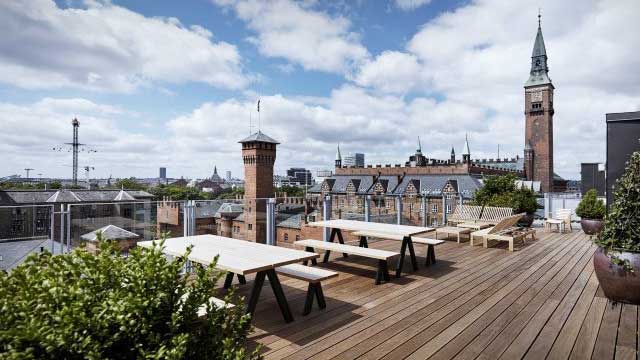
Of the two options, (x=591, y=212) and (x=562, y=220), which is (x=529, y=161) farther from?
(x=591, y=212)

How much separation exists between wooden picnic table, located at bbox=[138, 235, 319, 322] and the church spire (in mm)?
76905

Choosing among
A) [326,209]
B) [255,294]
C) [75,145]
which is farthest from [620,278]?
[75,145]

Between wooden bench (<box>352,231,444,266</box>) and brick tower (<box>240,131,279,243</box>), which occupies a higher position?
brick tower (<box>240,131,279,243</box>)

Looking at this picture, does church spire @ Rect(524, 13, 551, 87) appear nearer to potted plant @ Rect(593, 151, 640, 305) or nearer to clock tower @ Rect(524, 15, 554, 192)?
clock tower @ Rect(524, 15, 554, 192)

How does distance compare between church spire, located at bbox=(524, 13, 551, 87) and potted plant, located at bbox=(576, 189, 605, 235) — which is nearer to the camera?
potted plant, located at bbox=(576, 189, 605, 235)

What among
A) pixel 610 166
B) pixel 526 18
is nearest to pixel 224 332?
pixel 610 166

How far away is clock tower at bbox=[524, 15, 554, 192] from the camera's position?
216 feet

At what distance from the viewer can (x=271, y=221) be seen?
665 centimetres

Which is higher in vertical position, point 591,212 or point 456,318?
point 591,212

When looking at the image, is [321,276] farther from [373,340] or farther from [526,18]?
[526,18]

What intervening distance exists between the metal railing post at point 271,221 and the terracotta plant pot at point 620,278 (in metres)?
4.95

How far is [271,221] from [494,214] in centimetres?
669

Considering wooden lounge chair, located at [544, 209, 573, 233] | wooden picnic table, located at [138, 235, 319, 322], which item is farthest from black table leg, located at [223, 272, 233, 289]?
wooden lounge chair, located at [544, 209, 573, 233]

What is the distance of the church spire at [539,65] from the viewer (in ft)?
214
